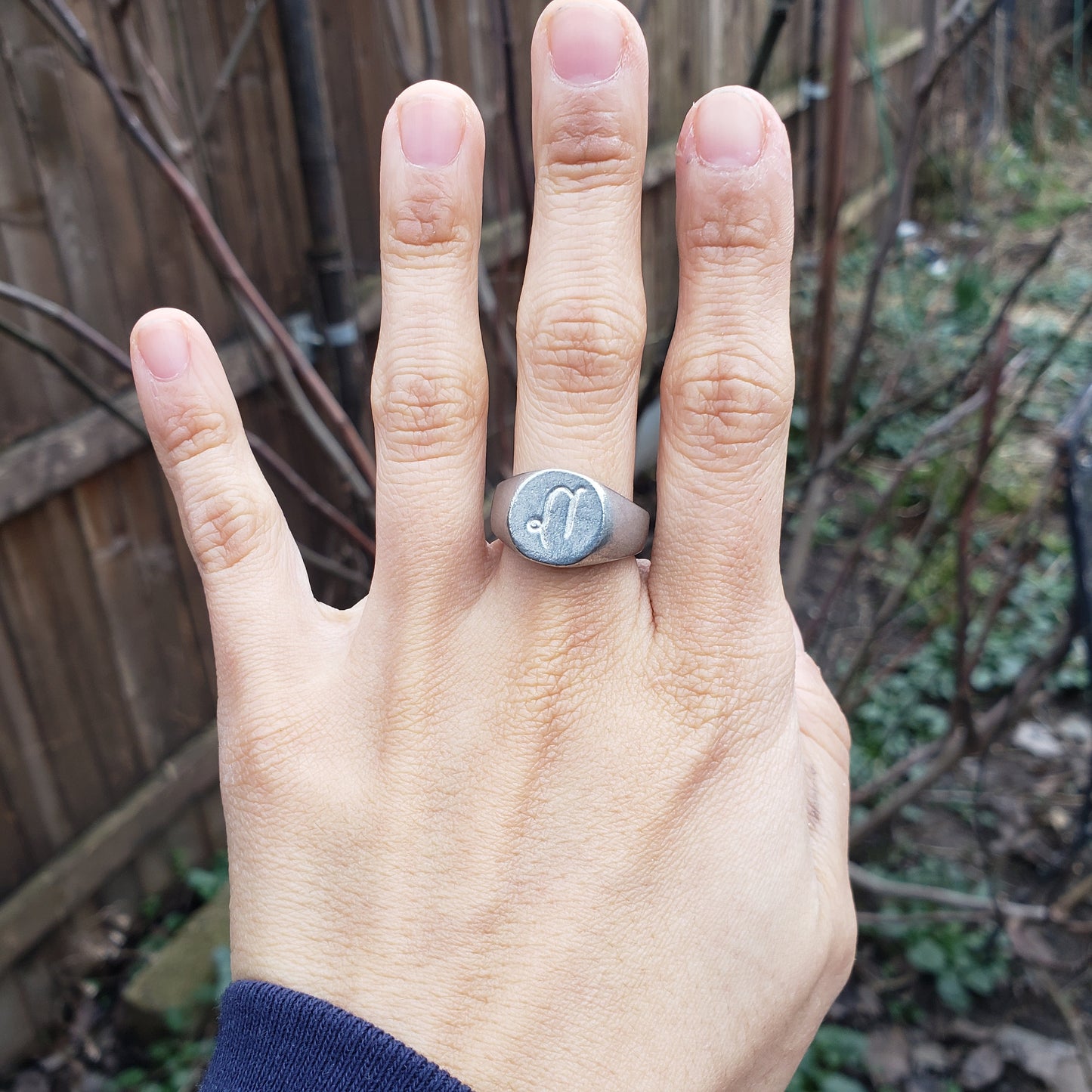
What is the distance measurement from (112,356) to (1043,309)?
6.74 m

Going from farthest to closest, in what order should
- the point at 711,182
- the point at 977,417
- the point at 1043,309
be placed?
the point at 1043,309, the point at 977,417, the point at 711,182

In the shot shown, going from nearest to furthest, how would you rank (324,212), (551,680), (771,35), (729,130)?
(729,130)
(551,680)
(771,35)
(324,212)

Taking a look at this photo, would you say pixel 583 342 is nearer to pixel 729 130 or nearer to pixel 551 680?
pixel 729 130

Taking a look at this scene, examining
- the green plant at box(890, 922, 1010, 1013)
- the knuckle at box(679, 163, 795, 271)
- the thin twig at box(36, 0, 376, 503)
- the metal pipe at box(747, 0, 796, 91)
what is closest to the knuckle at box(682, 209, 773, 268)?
the knuckle at box(679, 163, 795, 271)

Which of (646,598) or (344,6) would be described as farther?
(344,6)

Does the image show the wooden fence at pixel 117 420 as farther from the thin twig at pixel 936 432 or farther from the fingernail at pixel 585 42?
the fingernail at pixel 585 42

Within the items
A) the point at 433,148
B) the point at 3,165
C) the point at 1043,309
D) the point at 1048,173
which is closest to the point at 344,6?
the point at 3,165

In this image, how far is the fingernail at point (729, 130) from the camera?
0.85 m

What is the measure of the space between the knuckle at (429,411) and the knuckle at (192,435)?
0.19m

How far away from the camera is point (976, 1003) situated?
2.52 meters

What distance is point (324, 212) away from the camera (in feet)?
8.57

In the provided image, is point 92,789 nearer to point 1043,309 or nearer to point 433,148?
point 433,148

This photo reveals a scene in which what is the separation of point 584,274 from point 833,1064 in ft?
7.03

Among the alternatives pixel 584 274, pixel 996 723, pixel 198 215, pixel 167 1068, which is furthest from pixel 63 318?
pixel 167 1068
